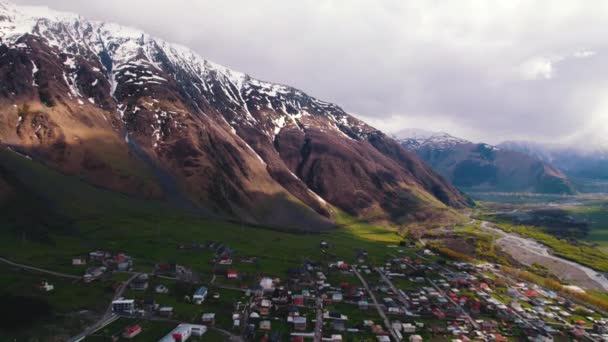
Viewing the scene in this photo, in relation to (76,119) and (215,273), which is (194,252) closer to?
→ (215,273)

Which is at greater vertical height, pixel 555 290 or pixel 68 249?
pixel 68 249

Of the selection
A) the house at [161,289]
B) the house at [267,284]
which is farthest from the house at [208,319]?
the house at [267,284]

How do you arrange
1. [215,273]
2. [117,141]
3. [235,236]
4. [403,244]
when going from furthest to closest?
1. [117,141]
2. [403,244]
3. [235,236]
4. [215,273]

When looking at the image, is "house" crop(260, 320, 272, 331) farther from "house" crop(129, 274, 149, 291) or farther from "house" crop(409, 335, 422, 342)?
"house" crop(129, 274, 149, 291)

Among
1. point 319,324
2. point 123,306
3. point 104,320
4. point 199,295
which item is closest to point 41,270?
point 123,306

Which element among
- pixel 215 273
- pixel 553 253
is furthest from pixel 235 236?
pixel 553 253

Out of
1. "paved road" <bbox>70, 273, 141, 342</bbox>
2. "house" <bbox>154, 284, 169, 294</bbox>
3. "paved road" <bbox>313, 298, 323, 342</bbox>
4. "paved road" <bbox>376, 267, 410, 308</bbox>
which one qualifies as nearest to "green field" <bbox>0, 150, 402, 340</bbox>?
"paved road" <bbox>70, 273, 141, 342</bbox>

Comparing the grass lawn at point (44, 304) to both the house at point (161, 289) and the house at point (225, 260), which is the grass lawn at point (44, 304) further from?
the house at point (225, 260)
